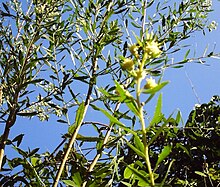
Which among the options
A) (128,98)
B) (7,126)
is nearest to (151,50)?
(128,98)

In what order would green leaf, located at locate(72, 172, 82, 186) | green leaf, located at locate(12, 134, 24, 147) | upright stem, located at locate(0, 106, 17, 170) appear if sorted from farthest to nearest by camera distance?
1. green leaf, located at locate(12, 134, 24, 147)
2. upright stem, located at locate(0, 106, 17, 170)
3. green leaf, located at locate(72, 172, 82, 186)

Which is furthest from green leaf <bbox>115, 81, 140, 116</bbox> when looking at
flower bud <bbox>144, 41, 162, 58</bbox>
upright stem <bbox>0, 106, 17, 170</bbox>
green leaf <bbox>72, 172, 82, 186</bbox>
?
upright stem <bbox>0, 106, 17, 170</bbox>

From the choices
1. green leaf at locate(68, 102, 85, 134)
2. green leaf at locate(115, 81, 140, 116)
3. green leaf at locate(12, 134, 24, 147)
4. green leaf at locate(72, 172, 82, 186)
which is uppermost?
green leaf at locate(12, 134, 24, 147)

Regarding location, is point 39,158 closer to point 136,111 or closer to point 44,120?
point 44,120

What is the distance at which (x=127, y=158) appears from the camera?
170 cm

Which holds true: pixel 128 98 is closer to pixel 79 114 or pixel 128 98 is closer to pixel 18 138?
pixel 79 114

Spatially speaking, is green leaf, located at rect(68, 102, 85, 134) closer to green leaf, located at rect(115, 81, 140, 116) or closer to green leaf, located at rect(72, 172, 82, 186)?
green leaf, located at rect(72, 172, 82, 186)

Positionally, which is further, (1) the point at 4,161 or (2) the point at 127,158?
(2) the point at 127,158

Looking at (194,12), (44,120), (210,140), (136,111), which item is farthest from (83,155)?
(210,140)

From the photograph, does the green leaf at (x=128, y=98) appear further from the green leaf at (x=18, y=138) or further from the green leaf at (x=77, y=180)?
the green leaf at (x=18, y=138)

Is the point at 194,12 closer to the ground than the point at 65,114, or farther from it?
farther from it

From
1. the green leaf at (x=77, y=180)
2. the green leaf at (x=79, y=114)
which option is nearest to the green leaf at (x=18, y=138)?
the green leaf at (x=79, y=114)

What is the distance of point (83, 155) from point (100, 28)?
0.52 meters

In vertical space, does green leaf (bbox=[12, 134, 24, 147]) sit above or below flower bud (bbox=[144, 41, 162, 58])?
above
